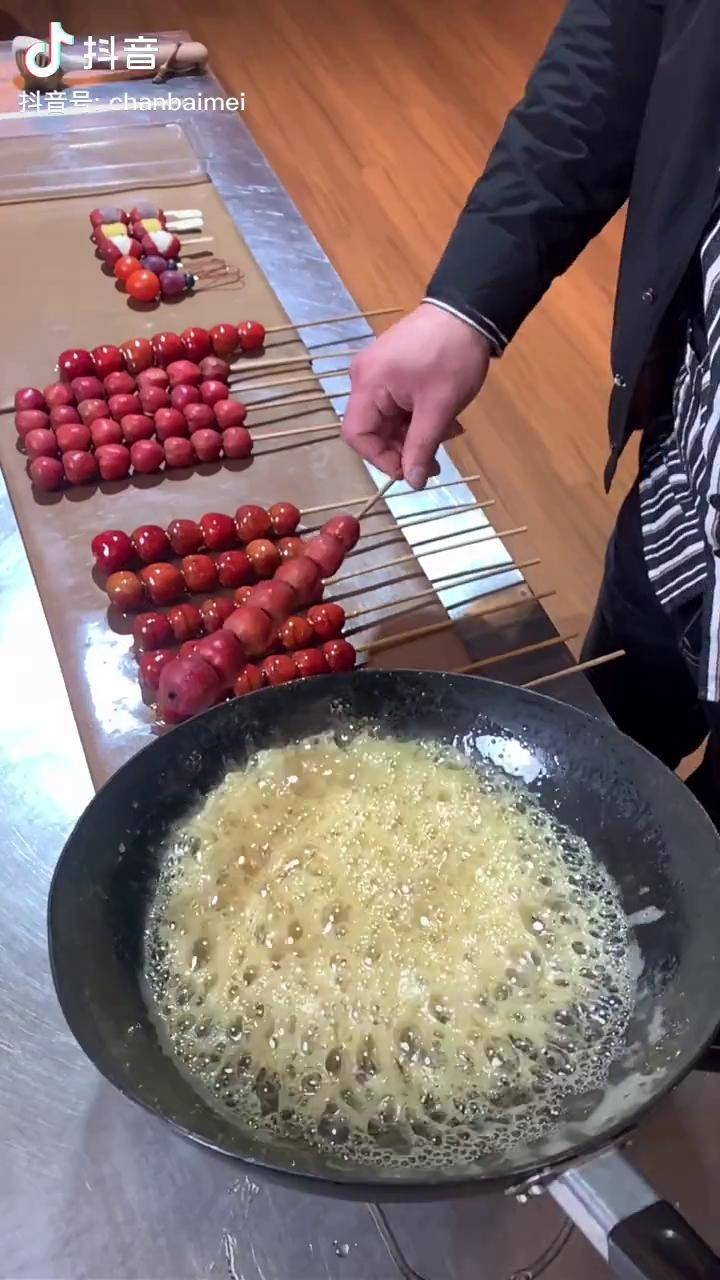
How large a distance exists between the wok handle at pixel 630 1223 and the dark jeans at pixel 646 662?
0.67 metres

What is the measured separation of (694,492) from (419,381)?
32 cm

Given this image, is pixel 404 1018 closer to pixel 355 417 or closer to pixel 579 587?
pixel 355 417

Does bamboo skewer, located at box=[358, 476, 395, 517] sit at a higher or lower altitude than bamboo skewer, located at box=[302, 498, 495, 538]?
higher

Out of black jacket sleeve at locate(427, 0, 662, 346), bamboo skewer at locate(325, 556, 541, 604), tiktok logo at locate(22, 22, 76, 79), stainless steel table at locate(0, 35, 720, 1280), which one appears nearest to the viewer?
stainless steel table at locate(0, 35, 720, 1280)

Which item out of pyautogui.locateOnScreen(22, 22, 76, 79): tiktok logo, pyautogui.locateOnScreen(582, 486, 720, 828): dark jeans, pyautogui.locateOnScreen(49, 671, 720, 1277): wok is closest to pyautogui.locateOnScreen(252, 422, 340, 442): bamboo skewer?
pyautogui.locateOnScreen(582, 486, 720, 828): dark jeans

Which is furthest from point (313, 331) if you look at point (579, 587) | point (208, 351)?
point (579, 587)

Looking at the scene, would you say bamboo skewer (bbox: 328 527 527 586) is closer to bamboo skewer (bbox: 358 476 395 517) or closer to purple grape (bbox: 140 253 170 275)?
bamboo skewer (bbox: 358 476 395 517)

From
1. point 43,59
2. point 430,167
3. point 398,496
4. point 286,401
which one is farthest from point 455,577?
point 430,167

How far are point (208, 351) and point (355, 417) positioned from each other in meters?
0.46

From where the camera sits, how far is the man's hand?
1.11 m

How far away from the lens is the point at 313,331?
158 cm

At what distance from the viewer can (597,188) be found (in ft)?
3.95

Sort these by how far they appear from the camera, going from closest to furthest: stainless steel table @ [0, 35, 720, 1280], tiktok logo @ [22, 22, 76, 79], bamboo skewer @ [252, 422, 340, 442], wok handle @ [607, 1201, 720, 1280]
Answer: wok handle @ [607, 1201, 720, 1280] → stainless steel table @ [0, 35, 720, 1280] → bamboo skewer @ [252, 422, 340, 442] → tiktok logo @ [22, 22, 76, 79]

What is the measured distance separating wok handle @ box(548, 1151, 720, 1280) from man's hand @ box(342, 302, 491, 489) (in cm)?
73
